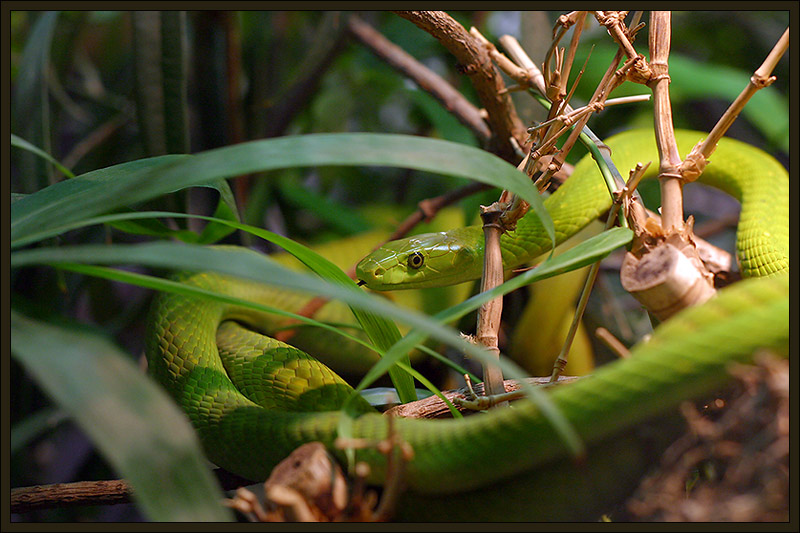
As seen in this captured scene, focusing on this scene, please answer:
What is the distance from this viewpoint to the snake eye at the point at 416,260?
1548 millimetres

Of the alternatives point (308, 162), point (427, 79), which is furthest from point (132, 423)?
point (427, 79)

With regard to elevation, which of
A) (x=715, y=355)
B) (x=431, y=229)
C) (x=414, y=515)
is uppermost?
(x=431, y=229)

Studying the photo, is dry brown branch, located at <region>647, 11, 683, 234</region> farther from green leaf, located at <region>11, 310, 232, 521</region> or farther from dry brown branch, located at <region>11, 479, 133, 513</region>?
dry brown branch, located at <region>11, 479, 133, 513</region>

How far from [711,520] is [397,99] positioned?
11.0 feet

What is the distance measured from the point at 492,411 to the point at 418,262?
683mm

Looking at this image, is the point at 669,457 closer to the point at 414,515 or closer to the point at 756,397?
the point at 756,397

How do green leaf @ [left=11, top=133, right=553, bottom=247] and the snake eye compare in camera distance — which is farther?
the snake eye

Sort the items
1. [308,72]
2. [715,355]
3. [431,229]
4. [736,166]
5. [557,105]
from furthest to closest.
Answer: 1. [308,72]
2. [431,229]
3. [736,166]
4. [557,105]
5. [715,355]

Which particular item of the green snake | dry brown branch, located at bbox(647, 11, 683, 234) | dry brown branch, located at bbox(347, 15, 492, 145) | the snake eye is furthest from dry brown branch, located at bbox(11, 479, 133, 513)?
dry brown branch, located at bbox(347, 15, 492, 145)

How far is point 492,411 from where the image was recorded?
0.92m

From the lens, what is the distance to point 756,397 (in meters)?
0.70

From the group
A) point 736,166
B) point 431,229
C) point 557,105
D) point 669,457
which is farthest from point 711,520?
point 431,229

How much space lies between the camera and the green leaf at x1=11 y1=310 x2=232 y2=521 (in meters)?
0.59

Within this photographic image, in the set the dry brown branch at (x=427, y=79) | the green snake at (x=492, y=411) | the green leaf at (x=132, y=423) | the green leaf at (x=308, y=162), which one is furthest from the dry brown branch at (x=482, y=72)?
the green leaf at (x=132, y=423)
